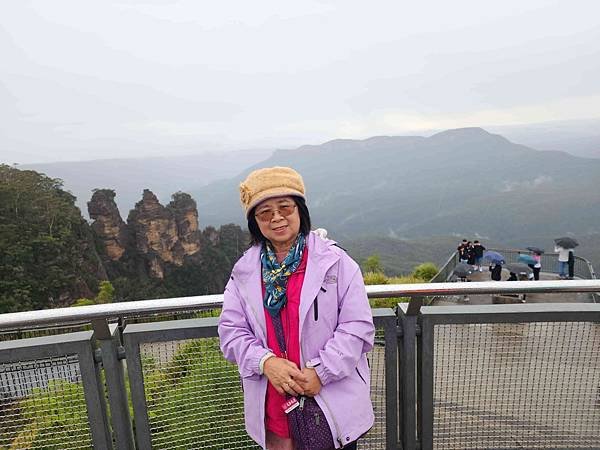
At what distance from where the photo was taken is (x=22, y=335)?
2.05 metres

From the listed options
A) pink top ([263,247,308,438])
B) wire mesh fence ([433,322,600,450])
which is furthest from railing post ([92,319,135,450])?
wire mesh fence ([433,322,600,450])

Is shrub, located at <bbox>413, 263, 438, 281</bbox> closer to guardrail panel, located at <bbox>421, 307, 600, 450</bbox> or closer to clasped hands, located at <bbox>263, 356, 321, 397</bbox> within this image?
guardrail panel, located at <bbox>421, 307, 600, 450</bbox>

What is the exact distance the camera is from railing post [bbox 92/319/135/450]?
6.39 ft

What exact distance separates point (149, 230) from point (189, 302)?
5069 cm

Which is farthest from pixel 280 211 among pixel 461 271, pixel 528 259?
Answer: pixel 528 259

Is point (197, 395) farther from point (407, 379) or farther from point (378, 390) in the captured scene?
point (407, 379)

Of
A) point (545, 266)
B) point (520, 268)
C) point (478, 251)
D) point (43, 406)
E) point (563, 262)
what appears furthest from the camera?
point (545, 266)

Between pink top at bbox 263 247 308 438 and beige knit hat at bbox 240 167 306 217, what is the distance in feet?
0.73

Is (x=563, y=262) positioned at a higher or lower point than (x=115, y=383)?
lower

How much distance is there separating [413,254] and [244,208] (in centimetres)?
11701

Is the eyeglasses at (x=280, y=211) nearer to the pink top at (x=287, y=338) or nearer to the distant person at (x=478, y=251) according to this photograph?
the pink top at (x=287, y=338)

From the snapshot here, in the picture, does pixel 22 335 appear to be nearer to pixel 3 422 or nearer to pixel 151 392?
pixel 3 422

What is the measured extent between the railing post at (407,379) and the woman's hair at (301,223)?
67 cm

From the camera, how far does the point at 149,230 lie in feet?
165
